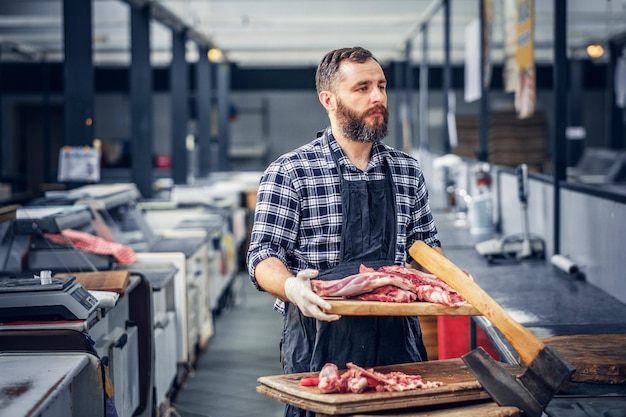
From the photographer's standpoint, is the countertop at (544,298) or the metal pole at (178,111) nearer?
the countertop at (544,298)

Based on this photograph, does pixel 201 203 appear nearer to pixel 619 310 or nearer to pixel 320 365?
pixel 619 310

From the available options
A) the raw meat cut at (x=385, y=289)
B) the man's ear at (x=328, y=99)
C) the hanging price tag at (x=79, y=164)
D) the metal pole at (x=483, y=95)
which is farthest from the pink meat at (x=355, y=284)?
the metal pole at (x=483, y=95)

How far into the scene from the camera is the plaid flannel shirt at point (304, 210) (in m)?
2.71

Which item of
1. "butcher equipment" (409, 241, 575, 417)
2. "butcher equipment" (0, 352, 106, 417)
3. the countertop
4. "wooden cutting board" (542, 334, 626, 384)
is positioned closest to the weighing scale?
"butcher equipment" (0, 352, 106, 417)

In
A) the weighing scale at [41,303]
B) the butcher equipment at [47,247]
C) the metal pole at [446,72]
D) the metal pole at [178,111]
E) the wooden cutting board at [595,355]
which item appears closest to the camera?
the wooden cutting board at [595,355]

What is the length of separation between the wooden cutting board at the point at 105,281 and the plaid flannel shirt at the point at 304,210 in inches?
47.9

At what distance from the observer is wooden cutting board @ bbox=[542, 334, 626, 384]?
2.64m

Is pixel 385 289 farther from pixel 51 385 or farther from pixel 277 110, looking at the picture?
pixel 277 110

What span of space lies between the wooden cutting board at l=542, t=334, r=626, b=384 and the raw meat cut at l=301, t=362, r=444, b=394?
51cm

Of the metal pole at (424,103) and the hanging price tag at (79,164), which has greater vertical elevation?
the metal pole at (424,103)

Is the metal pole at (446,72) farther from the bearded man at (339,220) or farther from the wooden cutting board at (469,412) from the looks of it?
the wooden cutting board at (469,412)

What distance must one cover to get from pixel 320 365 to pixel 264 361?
13.7 ft

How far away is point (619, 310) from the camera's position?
368cm

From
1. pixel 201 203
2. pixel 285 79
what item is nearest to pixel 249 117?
pixel 285 79
